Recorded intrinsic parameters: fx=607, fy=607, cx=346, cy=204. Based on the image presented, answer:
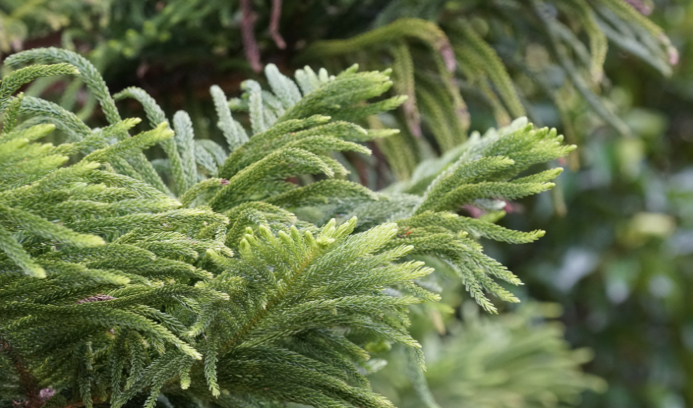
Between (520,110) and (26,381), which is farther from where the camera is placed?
(520,110)

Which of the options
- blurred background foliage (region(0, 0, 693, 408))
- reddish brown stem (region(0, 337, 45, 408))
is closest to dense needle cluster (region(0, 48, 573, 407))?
reddish brown stem (region(0, 337, 45, 408))

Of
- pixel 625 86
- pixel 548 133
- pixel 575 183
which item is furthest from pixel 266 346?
pixel 625 86

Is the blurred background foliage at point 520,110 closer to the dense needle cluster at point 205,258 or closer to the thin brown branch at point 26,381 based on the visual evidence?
the dense needle cluster at point 205,258

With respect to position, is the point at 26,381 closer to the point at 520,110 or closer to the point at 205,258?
the point at 205,258

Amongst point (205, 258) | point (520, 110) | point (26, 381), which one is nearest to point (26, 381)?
point (26, 381)

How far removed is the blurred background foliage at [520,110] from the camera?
962 millimetres

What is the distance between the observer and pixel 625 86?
2.51 meters

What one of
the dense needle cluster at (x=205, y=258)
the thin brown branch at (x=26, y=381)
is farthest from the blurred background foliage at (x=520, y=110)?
the thin brown branch at (x=26, y=381)

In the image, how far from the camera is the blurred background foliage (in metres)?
0.96

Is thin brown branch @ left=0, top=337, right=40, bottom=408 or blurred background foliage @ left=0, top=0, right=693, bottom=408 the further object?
blurred background foliage @ left=0, top=0, right=693, bottom=408

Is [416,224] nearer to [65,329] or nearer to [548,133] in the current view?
[548,133]

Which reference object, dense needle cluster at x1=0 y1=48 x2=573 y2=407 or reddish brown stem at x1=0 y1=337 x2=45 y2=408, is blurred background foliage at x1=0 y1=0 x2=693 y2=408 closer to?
dense needle cluster at x1=0 y1=48 x2=573 y2=407

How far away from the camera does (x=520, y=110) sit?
935 millimetres

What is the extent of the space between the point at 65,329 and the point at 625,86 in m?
2.56
